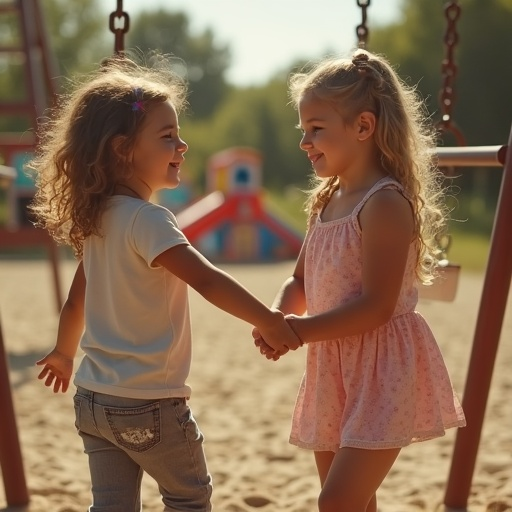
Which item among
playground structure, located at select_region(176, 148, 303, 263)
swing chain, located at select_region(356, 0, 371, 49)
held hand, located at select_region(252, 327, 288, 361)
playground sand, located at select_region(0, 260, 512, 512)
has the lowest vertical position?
playground structure, located at select_region(176, 148, 303, 263)

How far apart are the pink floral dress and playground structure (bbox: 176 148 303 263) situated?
14.5 metres

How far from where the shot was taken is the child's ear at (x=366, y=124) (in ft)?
7.90

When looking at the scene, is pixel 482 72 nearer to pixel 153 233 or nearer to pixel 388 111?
pixel 388 111

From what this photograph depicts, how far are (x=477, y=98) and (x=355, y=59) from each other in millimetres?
29516

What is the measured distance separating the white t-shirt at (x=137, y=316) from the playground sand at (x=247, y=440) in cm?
126

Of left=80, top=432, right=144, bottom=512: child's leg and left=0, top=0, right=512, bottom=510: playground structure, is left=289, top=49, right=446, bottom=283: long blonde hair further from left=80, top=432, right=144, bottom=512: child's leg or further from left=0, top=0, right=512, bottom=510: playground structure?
left=80, top=432, right=144, bottom=512: child's leg

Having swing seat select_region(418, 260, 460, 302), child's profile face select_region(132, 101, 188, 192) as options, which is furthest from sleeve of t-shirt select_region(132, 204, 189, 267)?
swing seat select_region(418, 260, 460, 302)

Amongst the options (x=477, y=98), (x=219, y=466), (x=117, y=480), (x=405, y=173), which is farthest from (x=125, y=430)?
(x=477, y=98)

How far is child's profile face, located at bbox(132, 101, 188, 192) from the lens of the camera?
2.37 m

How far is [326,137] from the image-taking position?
242cm

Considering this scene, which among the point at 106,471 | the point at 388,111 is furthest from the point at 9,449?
the point at 388,111

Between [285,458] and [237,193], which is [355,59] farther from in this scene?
[237,193]

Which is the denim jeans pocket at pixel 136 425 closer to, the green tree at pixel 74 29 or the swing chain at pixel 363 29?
the swing chain at pixel 363 29

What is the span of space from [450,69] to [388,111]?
4.35 feet
